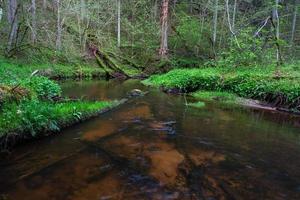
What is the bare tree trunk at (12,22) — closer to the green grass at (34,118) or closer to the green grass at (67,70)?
the green grass at (67,70)

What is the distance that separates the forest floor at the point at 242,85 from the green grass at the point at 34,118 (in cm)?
872

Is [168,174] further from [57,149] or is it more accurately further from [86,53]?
[86,53]

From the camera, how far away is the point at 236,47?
66.7 ft

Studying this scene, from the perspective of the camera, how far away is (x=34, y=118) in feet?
26.4

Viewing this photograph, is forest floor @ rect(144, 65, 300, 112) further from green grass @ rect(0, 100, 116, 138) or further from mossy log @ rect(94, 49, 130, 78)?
green grass @ rect(0, 100, 116, 138)

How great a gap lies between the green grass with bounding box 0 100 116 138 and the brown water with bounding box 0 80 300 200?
0.30m

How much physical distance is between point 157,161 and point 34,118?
3.04 m

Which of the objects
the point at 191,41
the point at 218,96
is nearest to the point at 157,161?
the point at 218,96

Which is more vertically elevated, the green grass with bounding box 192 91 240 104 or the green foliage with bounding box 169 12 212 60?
the green foliage with bounding box 169 12 212 60

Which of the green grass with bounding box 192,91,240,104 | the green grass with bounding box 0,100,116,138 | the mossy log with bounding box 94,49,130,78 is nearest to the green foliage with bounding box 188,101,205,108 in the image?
the green grass with bounding box 192,91,240,104

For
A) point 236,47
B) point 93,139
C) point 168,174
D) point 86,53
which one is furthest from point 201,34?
point 168,174

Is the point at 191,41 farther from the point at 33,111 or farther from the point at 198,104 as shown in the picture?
the point at 33,111

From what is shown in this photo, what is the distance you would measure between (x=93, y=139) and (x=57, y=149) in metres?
1.13

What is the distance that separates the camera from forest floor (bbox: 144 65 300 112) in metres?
15.0
